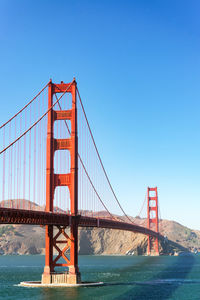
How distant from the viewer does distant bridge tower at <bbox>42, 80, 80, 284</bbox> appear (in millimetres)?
52094

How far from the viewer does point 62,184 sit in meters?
54.4

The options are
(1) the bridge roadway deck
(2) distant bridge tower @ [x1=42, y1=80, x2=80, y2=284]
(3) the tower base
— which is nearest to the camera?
(1) the bridge roadway deck

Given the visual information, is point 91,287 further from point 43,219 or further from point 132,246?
point 132,246

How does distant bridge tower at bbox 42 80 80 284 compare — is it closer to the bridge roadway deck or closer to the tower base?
the tower base

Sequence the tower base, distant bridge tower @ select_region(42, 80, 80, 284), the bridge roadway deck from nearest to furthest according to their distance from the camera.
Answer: the bridge roadway deck < the tower base < distant bridge tower @ select_region(42, 80, 80, 284)

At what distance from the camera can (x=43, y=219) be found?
4800cm

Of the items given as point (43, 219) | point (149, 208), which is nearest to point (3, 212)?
point (43, 219)

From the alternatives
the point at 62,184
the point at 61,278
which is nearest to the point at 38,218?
the point at 62,184

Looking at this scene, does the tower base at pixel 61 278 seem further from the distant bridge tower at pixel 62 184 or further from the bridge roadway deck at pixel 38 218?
the bridge roadway deck at pixel 38 218

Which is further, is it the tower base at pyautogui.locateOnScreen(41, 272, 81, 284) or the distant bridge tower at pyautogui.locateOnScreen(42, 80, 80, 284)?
the distant bridge tower at pyautogui.locateOnScreen(42, 80, 80, 284)

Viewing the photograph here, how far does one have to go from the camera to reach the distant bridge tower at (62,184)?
5209 centimetres

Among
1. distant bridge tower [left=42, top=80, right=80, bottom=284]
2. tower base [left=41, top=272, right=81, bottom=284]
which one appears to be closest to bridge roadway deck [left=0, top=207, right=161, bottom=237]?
distant bridge tower [left=42, top=80, right=80, bottom=284]

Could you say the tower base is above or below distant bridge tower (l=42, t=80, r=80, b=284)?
below

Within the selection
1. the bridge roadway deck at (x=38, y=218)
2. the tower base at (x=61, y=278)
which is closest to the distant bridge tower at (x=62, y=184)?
the tower base at (x=61, y=278)
